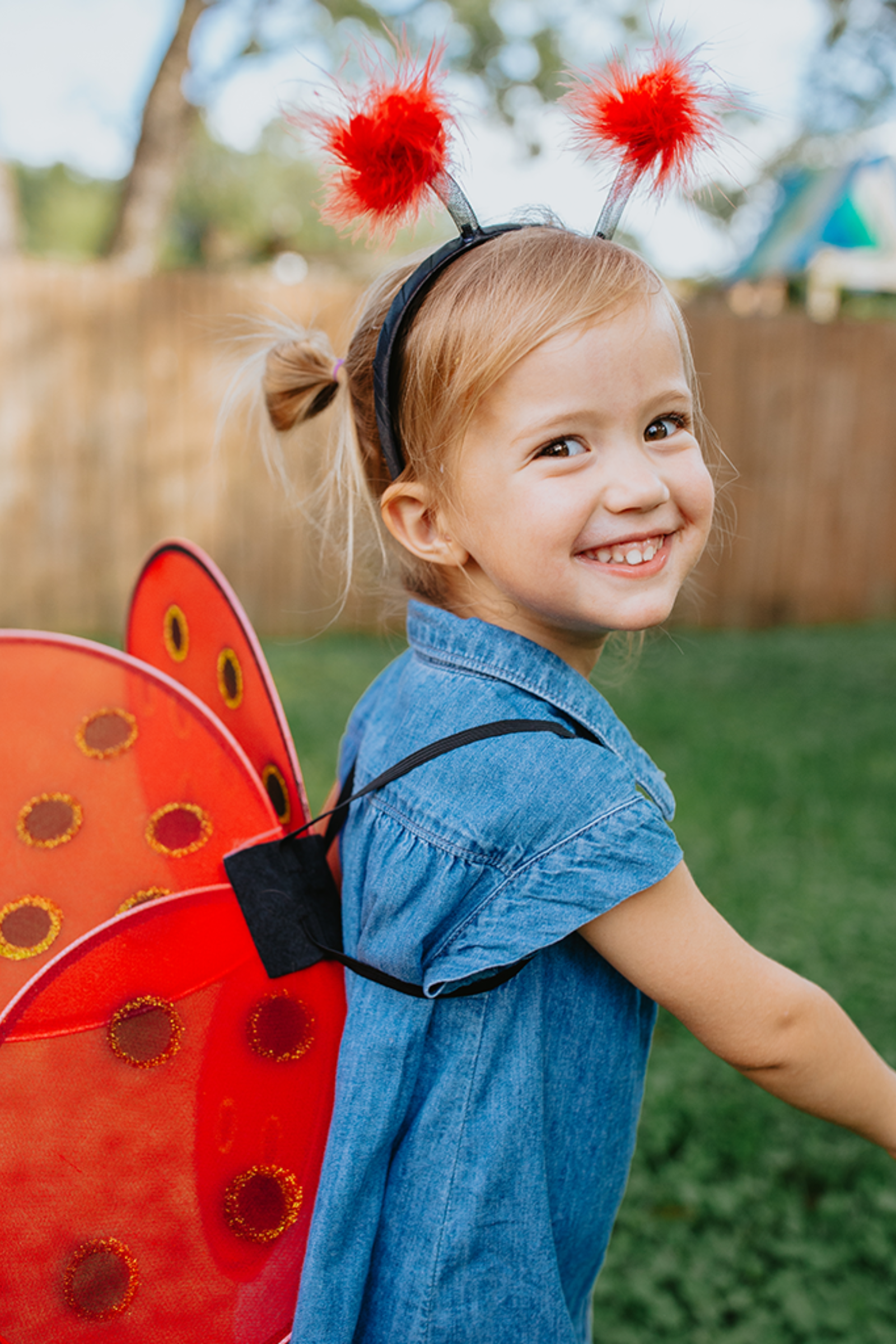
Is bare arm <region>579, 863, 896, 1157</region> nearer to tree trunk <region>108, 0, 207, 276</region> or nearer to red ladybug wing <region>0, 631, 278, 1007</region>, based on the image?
red ladybug wing <region>0, 631, 278, 1007</region>

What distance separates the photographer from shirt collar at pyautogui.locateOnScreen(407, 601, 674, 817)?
1046 millimetres

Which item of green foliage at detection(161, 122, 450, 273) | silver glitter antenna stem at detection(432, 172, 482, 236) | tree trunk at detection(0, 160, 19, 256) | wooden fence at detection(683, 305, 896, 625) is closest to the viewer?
silver glitter antenna stem at detection(432, 172, 482, 236)

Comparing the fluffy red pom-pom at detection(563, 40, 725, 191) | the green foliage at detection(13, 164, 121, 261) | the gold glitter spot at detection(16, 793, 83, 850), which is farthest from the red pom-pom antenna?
the green foliage at detection(13, 164, 121, 261)

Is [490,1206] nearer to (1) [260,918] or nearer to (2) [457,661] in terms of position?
(1) [260,918]

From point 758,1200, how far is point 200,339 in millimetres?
6014

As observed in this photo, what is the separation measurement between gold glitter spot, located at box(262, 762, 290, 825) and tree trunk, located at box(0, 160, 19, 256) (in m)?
8.55

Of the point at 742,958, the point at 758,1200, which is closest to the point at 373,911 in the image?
the point at 742,958

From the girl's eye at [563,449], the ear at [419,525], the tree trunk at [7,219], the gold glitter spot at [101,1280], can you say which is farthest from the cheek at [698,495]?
the tree trunk at [7,219]

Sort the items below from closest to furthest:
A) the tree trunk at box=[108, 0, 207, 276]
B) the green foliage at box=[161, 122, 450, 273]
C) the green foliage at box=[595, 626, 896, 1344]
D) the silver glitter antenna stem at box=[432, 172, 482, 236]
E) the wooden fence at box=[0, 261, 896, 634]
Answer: the silver glitter antenna stem at box=[432, 172, 482, 236]
the green foliage at box=[595, 626, 896, 1344]
the wooden fence at box=[0, 261, 896, 634]
the tree trunk at box=[108, 0, 207, 276]
the green foliage at box=[161, 122, 450, 273]

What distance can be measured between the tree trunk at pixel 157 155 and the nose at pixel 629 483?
9086 mm

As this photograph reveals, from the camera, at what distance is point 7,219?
910cm

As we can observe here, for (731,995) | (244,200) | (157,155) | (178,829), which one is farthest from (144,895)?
(244,200)

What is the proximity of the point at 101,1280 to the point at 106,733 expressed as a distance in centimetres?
49

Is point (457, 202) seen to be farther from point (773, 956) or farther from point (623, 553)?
point (773, 956)
